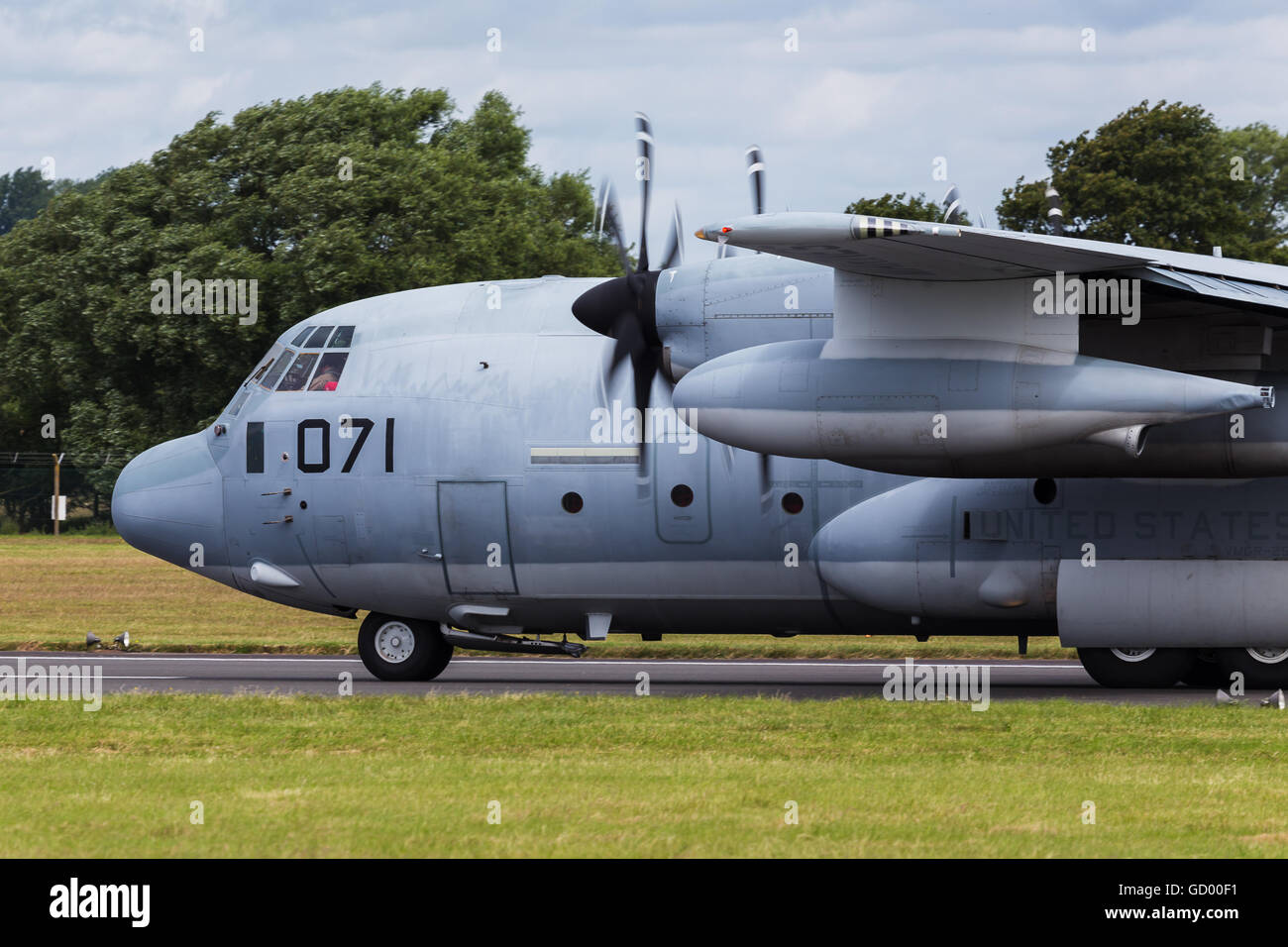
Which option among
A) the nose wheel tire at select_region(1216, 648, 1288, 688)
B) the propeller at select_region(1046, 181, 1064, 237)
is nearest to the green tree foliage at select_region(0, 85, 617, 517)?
the propeller at select_region(1046, 181, 1064, 237)

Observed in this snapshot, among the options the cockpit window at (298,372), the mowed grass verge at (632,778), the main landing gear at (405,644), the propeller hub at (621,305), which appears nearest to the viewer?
the mowed grass verge at (632,778)

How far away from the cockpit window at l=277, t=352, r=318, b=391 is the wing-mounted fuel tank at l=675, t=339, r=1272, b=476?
565 cm

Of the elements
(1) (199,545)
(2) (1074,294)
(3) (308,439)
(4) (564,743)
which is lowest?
(4) (564,743)

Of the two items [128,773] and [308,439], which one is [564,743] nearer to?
[128,773]

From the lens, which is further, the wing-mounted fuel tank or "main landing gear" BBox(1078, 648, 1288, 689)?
"main landing gear" BBox(1078, 648, 1288, 689)

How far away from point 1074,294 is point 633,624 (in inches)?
259

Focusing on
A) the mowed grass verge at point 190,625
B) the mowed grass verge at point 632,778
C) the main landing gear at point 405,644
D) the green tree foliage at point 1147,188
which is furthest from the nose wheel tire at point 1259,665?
the green tree foliage at point 1147,188

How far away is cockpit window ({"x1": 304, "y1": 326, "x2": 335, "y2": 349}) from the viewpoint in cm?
1939

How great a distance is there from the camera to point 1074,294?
1509 centimetres

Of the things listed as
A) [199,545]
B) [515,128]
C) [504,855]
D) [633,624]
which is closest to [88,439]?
[515,128]

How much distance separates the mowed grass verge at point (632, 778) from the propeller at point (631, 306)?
3702 mm

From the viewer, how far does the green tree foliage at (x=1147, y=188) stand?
4744 cm

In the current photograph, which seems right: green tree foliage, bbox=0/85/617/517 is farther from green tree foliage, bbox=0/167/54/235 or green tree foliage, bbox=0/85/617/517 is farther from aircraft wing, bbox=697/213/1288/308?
green tree foliage, bbox=0/167/54/235

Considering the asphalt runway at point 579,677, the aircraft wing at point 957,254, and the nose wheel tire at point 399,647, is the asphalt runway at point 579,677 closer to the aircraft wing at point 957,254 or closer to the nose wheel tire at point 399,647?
the nose wheel tire at point 399,647
